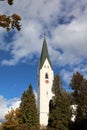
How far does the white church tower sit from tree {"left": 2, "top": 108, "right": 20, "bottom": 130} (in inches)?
1944

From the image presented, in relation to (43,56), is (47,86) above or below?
below

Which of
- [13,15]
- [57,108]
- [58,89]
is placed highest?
[58,89]

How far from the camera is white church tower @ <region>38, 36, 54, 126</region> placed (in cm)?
10944

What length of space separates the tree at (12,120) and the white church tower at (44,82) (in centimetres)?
4937

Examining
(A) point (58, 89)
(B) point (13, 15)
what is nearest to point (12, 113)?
(A) point (58, 89)

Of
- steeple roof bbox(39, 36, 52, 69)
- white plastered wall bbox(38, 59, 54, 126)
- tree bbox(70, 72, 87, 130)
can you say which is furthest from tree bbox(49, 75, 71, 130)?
steeple roof bbox(39, 36, 52, 69)

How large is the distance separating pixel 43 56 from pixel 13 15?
104674 mm

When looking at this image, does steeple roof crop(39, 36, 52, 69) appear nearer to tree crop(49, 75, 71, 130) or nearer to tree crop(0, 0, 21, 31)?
tree crop(49, 75, 71, 130)

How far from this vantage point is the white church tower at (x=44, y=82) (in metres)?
109

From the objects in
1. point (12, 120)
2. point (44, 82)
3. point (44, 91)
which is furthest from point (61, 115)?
point (44, 82)

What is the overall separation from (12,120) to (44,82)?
2389 inches

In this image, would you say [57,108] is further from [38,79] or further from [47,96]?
[38,79]

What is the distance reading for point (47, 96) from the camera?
365ft

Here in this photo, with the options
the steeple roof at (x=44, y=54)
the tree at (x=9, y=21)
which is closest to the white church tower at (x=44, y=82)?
the steeple roof at (x=44, y=54)
